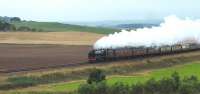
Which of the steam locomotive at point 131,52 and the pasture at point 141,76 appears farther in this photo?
the steam locomotive at point 131,52

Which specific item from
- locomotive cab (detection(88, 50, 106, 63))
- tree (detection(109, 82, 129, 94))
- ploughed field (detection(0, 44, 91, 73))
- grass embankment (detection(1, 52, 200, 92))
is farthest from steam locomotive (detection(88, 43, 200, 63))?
tree (detection(109, 82, 129, 94))

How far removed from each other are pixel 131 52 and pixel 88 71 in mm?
13163

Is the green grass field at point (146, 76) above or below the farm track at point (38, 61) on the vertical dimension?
below

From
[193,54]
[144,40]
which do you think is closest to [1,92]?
[144,40]

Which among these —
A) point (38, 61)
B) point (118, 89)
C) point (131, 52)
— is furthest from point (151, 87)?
point (38, 61)

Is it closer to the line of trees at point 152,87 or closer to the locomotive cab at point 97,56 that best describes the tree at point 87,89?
the line of trees at point 152,87

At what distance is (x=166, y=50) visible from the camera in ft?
261

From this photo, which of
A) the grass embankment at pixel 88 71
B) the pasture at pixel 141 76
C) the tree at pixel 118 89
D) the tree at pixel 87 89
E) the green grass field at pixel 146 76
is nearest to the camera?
the tree at pixel 87 89

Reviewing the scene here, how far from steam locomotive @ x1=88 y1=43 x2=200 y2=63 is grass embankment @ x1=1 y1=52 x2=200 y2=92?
6.60ft

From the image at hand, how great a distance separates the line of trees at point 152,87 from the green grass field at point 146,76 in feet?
21.5

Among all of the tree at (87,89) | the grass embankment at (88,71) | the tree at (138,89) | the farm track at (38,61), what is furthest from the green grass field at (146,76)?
the tree at (138,89)

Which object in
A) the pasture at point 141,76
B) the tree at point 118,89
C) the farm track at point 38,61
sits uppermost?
the farm track at point 38,61

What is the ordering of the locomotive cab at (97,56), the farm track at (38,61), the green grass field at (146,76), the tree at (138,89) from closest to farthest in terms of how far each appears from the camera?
the tree at (138,89) → the green grass field at (146,76) → the farm track at (38,61) → the locomotive cab at (97,56)

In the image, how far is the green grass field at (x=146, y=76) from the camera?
51450 millimetres
